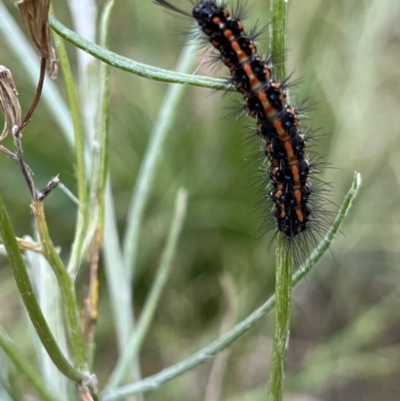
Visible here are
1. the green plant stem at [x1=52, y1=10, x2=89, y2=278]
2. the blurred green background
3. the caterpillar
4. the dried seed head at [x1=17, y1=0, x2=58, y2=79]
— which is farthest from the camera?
the blurred green background

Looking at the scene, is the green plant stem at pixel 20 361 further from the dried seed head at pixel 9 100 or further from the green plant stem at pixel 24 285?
the dried seed head at pixel 9 100

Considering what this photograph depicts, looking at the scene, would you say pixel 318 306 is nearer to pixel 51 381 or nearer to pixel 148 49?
pixel 148 49

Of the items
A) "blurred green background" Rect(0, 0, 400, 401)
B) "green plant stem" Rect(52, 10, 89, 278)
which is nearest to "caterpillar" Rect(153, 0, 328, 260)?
"green plant stem" Rect(52, 10, 89, 278)

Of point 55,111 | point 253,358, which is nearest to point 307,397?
point 253,358

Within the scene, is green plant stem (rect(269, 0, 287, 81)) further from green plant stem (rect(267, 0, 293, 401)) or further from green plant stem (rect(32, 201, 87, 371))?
green plant stem (rect(32, 201, 87, 371))

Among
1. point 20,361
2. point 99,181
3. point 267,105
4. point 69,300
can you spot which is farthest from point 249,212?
point 20,361

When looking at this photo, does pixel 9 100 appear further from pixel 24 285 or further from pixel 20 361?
pixel 20 361
